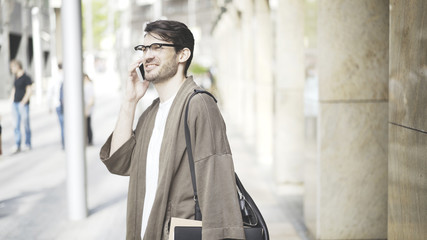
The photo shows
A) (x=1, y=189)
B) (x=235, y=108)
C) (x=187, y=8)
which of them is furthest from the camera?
(x=187, y=8)

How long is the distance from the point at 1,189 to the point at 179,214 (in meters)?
6.43

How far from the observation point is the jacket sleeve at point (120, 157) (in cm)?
298

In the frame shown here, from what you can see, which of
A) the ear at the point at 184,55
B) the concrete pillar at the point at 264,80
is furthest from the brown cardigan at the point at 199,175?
the concrete pillar at the point at 264,80

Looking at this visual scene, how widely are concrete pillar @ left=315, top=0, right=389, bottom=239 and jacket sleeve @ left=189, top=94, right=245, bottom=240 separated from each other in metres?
3.34

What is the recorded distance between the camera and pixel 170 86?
111 inches

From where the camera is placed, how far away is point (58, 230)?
6418mm

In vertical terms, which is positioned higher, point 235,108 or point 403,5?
point 403,5

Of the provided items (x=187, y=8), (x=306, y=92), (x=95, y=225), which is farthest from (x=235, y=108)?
(x=187, y=8)

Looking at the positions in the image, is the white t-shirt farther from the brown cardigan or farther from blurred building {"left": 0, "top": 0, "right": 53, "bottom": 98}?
blurred building {"left": 0, "top": 0, "right": 53, "bottom": 98}

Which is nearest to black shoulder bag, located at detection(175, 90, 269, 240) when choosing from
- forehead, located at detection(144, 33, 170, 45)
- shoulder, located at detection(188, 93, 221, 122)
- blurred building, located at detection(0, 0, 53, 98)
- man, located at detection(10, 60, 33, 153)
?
shoulder, located at detection(188, 93, 221, 122)

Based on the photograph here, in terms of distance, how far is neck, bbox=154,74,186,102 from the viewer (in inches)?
111

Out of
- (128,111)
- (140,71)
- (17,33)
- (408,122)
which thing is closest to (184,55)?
(140,71)

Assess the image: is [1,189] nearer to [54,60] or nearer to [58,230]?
[58,230]

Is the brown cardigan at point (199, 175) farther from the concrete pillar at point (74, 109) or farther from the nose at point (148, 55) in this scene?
the concrete pillar at point (74, 109)
